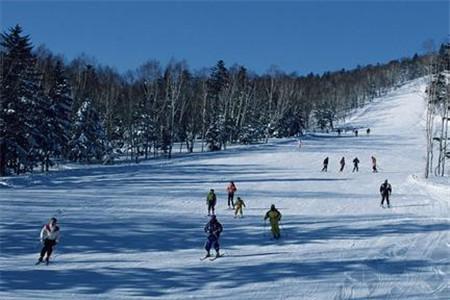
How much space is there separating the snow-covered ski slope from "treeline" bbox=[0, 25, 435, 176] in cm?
518

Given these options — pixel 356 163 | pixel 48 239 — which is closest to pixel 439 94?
pixel 356 163

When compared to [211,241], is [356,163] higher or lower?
higher

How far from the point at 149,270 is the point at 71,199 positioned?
13283 millimetres

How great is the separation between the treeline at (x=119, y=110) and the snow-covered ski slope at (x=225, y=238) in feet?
17.0

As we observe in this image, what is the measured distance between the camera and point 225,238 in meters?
20.8

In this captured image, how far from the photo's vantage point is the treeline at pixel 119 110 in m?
40.2

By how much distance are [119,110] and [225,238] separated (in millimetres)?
52863

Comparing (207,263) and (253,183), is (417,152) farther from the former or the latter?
(207,263)

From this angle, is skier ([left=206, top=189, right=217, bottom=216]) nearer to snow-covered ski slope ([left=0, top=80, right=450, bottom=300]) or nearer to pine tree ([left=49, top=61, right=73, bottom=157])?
snow-covered ski slope ([left=0, top=80, right=450, bottom=300])

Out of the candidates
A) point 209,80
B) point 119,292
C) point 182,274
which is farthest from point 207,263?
point 209,80

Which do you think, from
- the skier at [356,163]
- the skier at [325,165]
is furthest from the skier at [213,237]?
the skier at [356,163]

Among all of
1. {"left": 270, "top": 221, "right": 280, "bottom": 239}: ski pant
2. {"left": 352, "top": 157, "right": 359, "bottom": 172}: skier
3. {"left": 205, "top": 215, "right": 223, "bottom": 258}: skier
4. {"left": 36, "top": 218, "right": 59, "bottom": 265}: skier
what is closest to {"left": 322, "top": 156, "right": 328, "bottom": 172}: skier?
{"left": 352, "top": 157, "right": 359, "bottom": 172}: skier

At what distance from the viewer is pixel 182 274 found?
51.6 ft

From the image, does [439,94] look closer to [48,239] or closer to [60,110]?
[60,110]
